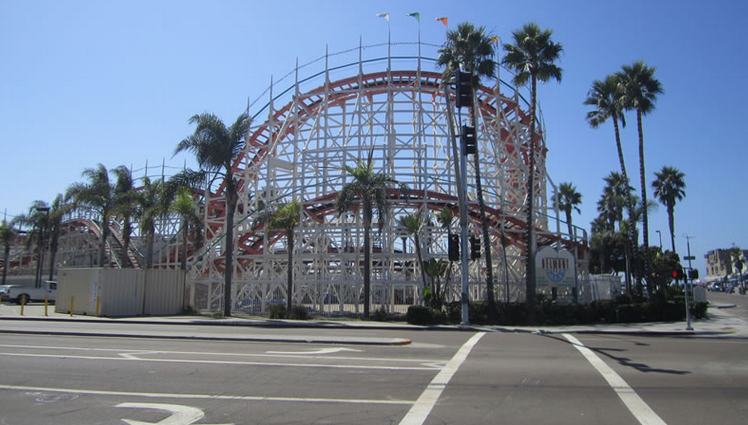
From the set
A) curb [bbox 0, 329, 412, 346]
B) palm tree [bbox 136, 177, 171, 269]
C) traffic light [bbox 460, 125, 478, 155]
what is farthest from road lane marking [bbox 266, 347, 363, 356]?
palm tree [bbox 136, 177, 171, 269]

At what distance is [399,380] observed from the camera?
31.8ft

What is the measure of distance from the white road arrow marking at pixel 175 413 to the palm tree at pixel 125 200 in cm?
2902

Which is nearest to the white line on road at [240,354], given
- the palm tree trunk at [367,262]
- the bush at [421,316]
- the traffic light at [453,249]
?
the traffic light at [453,249]

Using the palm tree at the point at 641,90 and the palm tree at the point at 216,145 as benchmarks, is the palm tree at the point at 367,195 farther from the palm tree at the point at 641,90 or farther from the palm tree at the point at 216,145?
the palm tree at the point at 641,90

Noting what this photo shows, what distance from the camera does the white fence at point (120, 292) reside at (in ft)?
90.7

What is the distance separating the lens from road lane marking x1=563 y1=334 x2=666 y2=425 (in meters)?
7.16

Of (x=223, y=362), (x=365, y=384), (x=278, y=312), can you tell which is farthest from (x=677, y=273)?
(x=223, y=362)

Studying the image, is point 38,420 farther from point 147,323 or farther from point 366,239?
point 366,239

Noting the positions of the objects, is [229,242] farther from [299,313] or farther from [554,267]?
[554,267]

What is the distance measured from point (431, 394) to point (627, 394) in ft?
9.63

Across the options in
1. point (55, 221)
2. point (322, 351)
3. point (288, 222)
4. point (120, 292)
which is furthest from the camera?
point (55, 221)

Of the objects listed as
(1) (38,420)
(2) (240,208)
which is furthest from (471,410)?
(2) (240,208)

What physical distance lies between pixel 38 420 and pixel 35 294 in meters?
39.5

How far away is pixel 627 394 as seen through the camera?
859 cm
